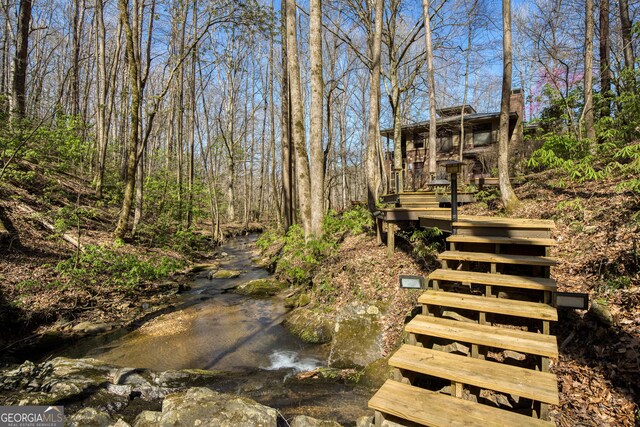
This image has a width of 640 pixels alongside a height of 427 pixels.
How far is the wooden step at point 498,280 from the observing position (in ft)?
13.5

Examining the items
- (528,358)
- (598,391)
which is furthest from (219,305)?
(598,391)

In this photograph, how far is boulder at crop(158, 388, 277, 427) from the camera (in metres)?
3.45

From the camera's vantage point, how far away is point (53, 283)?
25.2 ft

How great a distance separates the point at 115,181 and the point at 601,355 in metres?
21.0

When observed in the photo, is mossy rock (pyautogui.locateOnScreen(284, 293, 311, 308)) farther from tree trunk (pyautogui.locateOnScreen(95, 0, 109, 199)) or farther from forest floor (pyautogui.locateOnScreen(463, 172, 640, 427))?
tree trunk (pyautogui.locateOnScreen(95, 0, 109, 199))

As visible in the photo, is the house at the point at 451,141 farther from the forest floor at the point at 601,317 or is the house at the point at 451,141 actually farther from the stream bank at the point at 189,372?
the stream bank at the point at 189,372

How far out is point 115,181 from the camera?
60.0 feet

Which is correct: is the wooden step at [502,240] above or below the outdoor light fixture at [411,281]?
above

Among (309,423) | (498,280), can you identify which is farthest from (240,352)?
(498,280)

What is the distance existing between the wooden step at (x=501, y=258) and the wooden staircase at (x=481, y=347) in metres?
0.01

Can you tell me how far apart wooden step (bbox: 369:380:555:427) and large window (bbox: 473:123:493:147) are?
27.0 metres

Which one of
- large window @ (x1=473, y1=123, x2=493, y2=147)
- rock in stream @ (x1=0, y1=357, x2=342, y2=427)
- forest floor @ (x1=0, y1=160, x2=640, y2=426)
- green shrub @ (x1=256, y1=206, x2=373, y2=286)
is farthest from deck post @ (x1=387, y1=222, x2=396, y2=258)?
large window @ (x1=473, y1=123, x2=493, y2=147)

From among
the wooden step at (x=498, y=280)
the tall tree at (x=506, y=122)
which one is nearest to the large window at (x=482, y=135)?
the tall tree at (x=506, y=122)

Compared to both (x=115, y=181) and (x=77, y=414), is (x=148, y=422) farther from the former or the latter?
(x=115, y=181)
